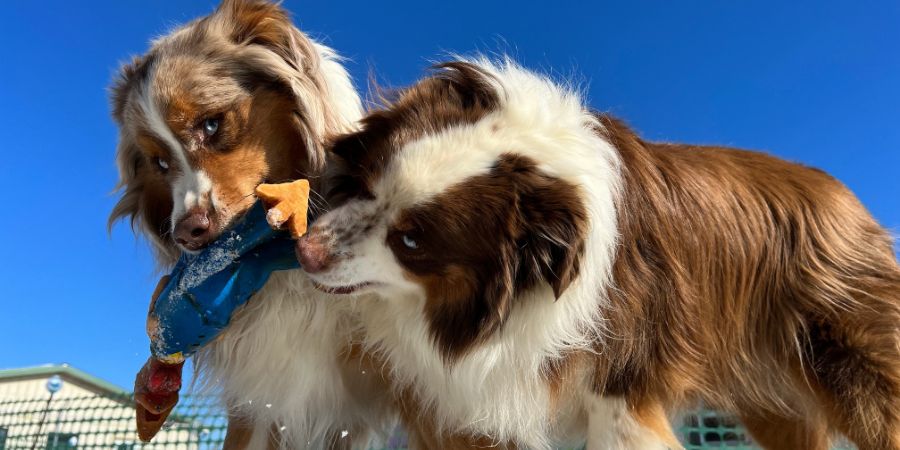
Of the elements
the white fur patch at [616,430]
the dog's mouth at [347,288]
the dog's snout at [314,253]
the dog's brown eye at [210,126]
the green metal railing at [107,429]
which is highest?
the dog's brown eye at [210,126]

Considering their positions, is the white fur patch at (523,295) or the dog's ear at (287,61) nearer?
the white fur patch at (523,295)

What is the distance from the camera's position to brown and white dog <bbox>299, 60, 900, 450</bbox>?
2359 millimetres

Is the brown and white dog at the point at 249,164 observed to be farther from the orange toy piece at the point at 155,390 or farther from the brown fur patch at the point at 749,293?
the brown fur patch at the point at 749,293

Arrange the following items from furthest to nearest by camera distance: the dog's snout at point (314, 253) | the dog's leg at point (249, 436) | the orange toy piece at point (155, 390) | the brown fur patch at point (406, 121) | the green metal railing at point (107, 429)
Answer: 1. the green metal railing at point (107, 429)
2. the dog's leg at point (249, 436)
3. the orange toy piece at point (155, 390)
4. the brown fur patch at point (406, 121)
5. the dog's snout at point (314, 253)

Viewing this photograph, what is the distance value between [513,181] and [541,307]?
44 centimetres

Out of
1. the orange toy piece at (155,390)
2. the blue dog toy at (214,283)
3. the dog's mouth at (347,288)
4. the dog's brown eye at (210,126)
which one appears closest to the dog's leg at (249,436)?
the orange toy piece at (155,390)

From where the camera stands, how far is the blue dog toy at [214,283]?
246cm

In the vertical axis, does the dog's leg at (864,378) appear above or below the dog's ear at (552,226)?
below

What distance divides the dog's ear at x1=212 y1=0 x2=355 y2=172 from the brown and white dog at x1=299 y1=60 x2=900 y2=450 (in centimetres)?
17

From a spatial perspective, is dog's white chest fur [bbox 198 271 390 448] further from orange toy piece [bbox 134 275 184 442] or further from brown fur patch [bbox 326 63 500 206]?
brown fur patch [bbox 326 63 500 206]

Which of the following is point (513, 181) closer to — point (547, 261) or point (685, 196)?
point (547, 261)

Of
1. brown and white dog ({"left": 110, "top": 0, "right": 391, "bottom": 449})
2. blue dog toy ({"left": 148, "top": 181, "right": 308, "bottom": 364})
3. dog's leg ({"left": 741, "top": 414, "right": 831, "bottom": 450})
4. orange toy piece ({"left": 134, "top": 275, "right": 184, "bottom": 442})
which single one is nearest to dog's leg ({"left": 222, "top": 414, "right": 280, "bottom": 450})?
brown and white dog ({"left": 110, "top": 0, "right": 391, "bottom": 449})

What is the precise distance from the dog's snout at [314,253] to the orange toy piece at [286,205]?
0.27 feet

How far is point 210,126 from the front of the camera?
Answer: 2.55 meters
